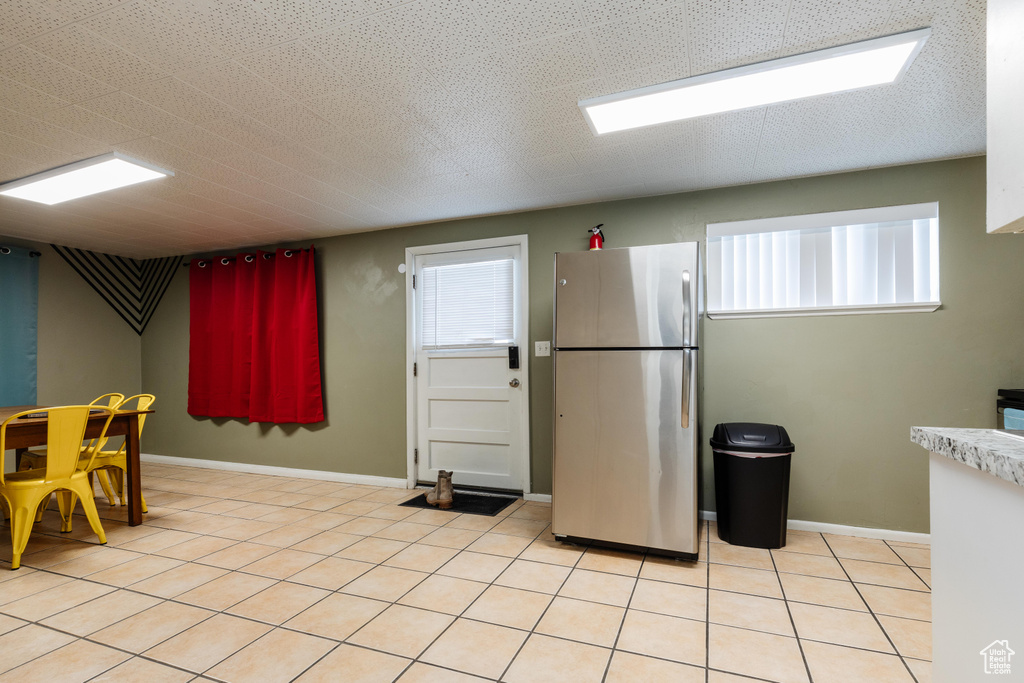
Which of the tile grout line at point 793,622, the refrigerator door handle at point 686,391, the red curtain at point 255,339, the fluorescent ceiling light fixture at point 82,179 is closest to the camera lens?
the tile grout line at point 793,622

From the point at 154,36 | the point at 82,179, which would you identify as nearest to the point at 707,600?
the point at 154,36

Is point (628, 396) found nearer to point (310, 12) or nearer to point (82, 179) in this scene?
point (310, 12)

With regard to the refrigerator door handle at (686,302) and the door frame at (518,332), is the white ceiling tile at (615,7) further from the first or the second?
the door frame at (518,332)

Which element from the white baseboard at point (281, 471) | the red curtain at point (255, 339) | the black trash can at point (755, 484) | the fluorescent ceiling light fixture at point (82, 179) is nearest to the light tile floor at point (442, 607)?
the black trash can at point (755, 484)

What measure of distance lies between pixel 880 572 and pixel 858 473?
710 millimetres

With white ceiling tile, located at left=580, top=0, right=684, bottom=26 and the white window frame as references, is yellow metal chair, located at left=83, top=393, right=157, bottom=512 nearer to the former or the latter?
the white window frame

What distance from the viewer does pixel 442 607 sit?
2344 millimetres

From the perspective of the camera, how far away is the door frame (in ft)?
13.5

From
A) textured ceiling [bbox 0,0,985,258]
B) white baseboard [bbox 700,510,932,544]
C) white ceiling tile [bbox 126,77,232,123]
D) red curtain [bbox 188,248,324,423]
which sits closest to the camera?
textured ceiling [bbox 0,0,985,258]

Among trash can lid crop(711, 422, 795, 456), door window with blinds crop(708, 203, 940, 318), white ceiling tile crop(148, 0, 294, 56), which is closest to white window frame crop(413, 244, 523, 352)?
door window with blinds crop(708, 203, 940, 318)

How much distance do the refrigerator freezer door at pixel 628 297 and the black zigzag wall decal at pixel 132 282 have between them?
482 centimetres

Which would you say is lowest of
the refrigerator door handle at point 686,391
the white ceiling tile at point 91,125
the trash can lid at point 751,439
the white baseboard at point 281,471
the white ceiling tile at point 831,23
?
the white baseboard at point 281,471

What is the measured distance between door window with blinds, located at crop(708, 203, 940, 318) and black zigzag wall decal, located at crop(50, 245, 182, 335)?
571 cm

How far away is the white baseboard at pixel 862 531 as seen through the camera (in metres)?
3.11
